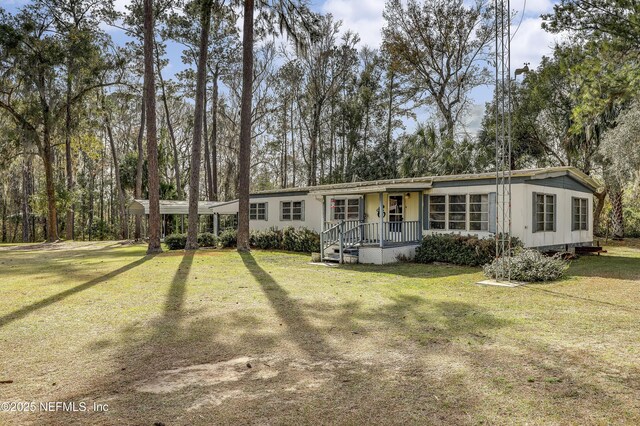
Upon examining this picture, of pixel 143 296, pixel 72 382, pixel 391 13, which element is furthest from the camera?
pixel 391 13

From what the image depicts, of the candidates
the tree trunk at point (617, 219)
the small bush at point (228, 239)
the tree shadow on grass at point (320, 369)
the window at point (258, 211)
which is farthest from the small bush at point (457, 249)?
the tree trunk at point (617, 219)

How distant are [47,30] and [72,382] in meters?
26.8

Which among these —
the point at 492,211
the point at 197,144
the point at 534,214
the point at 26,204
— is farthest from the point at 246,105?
the point at 26,204

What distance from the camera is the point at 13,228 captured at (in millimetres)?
39469

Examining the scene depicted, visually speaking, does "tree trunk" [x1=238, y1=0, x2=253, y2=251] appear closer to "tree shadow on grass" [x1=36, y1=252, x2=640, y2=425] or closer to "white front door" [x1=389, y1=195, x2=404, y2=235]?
"white front door" [x1=389, y1=195, x2=404, y2=235]

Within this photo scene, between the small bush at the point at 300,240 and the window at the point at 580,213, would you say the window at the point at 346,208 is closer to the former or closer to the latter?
the small bush at the point at 300,240

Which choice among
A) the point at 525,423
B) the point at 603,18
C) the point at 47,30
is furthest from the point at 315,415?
the point at 47,30

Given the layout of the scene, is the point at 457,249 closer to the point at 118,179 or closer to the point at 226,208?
the point at 226,208

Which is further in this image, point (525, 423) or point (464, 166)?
point (464, 166)

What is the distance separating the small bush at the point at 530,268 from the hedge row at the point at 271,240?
9200 millimetres

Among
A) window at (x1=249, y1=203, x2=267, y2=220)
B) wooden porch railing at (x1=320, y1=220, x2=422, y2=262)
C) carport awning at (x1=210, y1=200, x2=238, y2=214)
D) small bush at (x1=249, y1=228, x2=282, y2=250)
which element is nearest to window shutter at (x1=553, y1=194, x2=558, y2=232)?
wooden porch railing at (x1=320, y1=220, x2=422, y2=262)

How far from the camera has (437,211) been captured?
15.7 meters

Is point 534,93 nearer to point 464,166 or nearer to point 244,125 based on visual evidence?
point 464,166

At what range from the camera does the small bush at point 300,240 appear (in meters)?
18.9
